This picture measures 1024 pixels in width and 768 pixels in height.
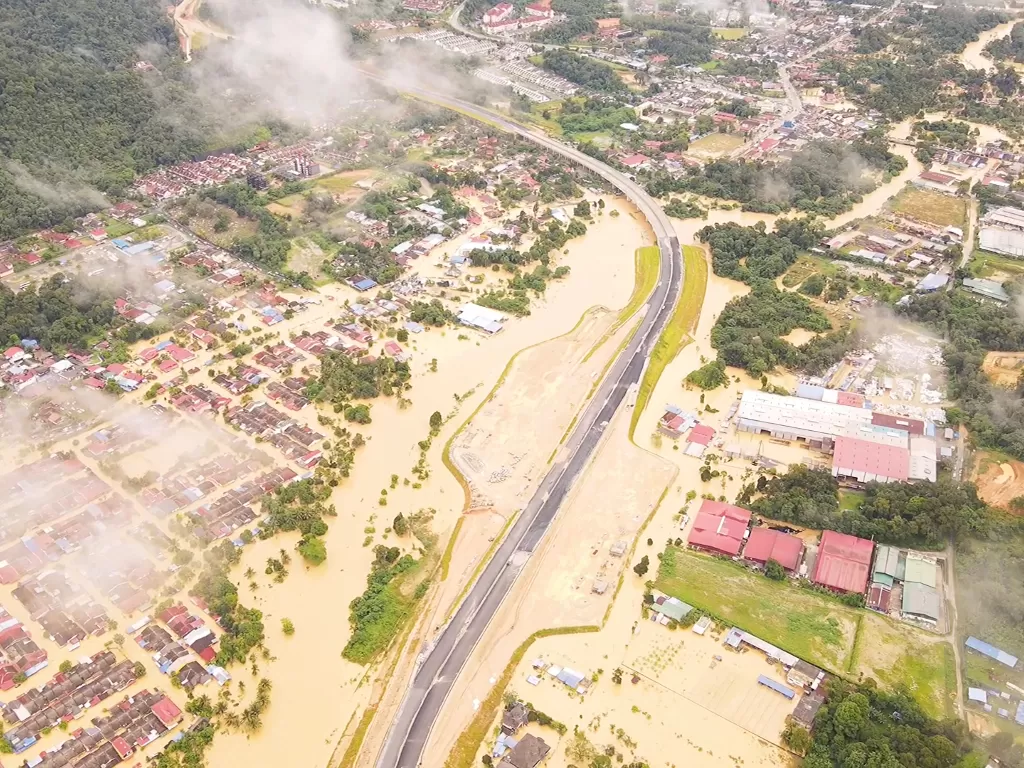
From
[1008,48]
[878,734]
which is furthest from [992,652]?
[1008,48]

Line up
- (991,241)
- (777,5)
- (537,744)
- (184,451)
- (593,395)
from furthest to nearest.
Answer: (777,5) → (991,241) → (593,395) → (184,451) → (537,744)

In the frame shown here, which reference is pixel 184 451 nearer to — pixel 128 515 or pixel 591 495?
pixel 128 515

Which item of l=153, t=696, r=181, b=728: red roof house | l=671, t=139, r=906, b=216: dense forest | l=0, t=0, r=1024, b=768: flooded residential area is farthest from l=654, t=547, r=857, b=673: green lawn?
l=671, t=139, r=906, b=216: dense forest

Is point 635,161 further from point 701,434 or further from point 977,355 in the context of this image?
point 701,434

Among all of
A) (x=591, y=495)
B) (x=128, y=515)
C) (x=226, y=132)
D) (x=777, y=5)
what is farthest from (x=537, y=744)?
(x=777, y=5)

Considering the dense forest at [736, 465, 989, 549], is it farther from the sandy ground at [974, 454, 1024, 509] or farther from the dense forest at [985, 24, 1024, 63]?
the dense forest at [985, 24, 1024, 63]

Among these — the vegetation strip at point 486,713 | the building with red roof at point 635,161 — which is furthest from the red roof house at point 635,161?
the vegetation strip at point 486,713
